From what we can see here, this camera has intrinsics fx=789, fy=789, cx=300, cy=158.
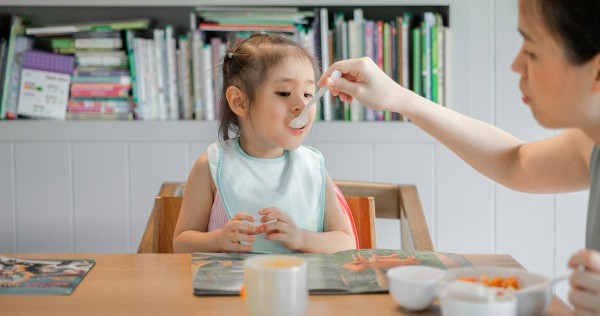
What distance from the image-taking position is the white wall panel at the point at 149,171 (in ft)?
8.84

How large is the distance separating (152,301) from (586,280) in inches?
22.8

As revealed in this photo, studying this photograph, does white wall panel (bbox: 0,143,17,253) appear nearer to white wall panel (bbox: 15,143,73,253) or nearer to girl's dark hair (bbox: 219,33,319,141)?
white wall panel (bbox: 15,143,73,253)

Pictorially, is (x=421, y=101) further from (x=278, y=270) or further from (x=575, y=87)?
(x=278, y=270)

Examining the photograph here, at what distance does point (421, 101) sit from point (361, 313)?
24.1 inches

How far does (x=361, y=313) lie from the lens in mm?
1062

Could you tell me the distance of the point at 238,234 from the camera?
1404 millimetres

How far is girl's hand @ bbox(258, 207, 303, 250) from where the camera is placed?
4.68ft

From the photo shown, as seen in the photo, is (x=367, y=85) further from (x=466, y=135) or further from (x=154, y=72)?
(x=154, y=72)

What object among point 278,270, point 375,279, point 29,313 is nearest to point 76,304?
point 29,313

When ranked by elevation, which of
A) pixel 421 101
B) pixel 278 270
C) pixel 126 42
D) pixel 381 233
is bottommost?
pixel 381 233

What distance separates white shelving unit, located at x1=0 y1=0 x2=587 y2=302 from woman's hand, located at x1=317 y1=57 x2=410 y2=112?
108 cm

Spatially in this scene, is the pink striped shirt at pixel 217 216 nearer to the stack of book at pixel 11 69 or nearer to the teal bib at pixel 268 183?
the teal bib at pixel 268 183

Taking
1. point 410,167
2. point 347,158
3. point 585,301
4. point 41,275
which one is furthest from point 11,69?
point 585,301

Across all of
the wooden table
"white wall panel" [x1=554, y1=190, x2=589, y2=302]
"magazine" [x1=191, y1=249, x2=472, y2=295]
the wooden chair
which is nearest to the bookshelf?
"white wall panel" [x1=554, y1=190, x2=589, y2=302]
